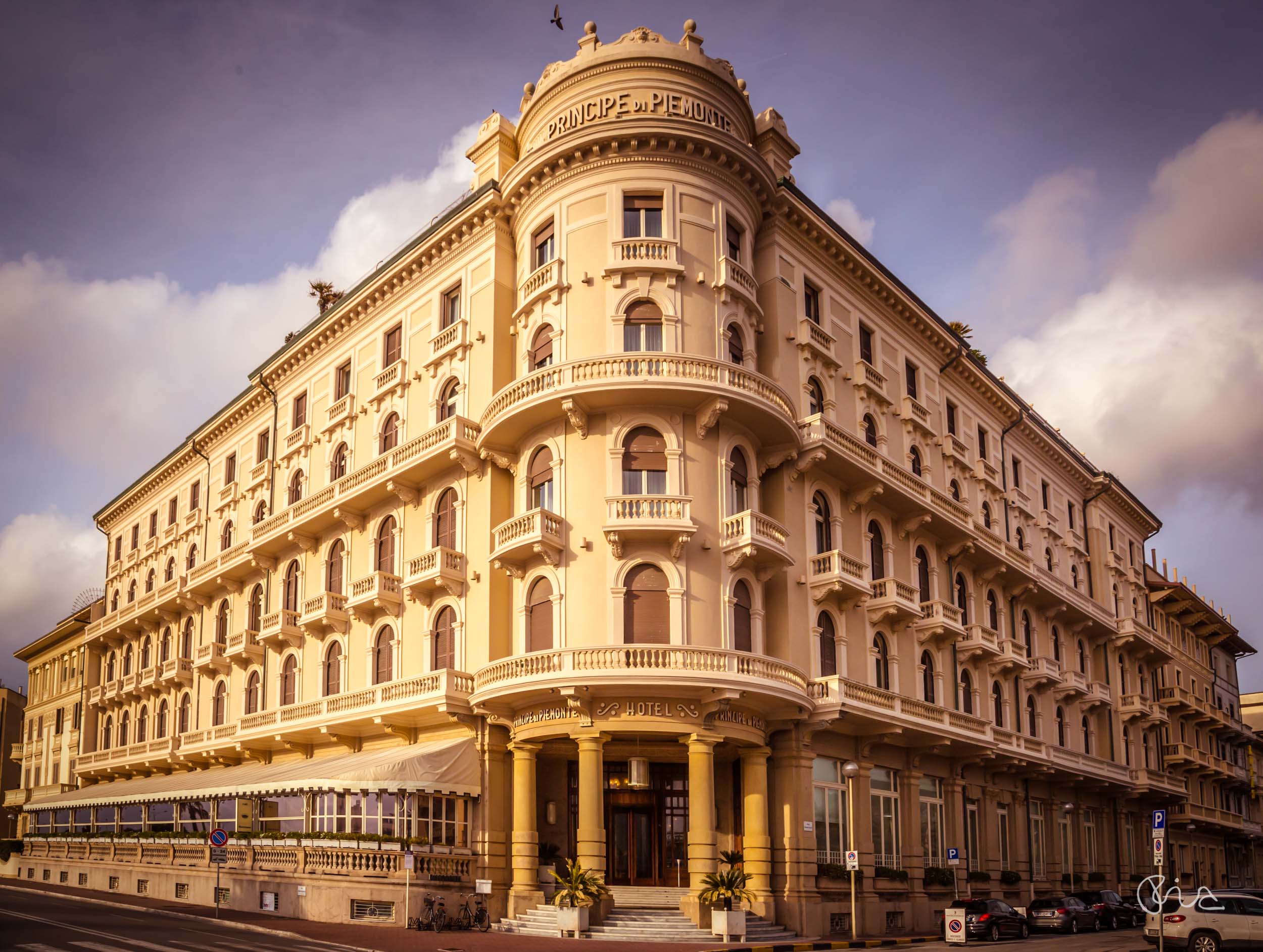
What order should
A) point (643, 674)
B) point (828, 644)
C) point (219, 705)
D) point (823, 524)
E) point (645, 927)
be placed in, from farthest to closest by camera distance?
point (219, 705) → point (823, 524) → point (828, 644) → point (643, 674) → point (645, 927)

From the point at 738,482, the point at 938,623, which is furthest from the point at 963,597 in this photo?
the point at 738,482

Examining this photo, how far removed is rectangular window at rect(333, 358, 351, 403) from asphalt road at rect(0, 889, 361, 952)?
775 inches

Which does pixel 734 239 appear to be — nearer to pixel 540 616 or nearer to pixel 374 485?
pixel 540 616

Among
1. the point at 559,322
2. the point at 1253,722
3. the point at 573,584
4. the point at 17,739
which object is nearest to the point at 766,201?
the point at 559,322

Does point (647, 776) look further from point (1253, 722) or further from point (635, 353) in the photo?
point (1253, 722)

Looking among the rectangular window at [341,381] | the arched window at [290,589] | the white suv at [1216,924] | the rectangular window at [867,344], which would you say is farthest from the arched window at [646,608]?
the arched window at [290,589]

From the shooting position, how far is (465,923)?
→ 101 ft

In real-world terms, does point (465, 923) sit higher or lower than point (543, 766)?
lower

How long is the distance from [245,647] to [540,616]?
19.0 meters

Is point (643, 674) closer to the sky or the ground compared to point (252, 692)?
closer to the ground

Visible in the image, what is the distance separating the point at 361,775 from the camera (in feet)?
104

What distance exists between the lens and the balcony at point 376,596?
38.4 metres

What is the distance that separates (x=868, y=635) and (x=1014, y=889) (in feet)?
45.1

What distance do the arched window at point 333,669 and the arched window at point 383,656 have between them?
237 centimetres
